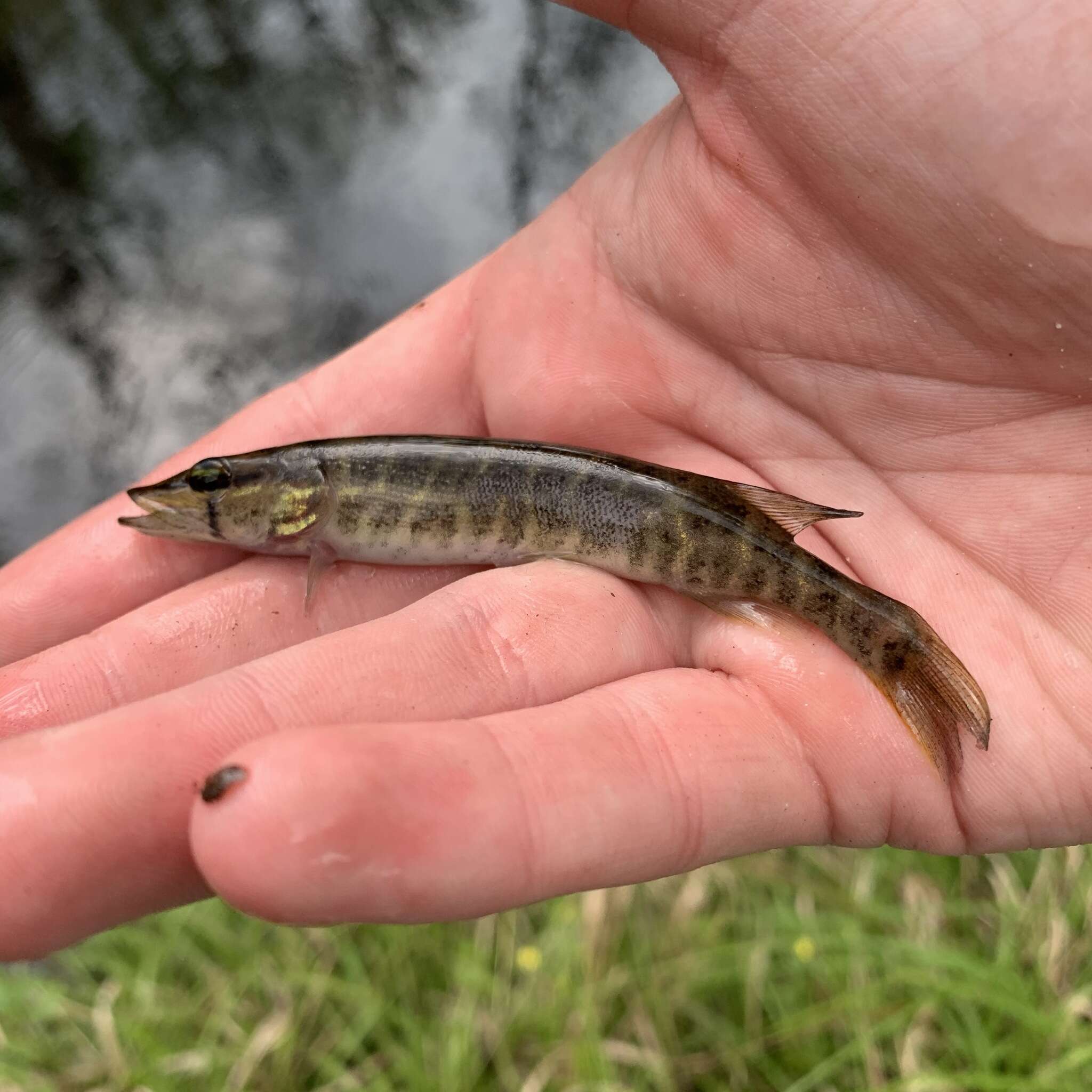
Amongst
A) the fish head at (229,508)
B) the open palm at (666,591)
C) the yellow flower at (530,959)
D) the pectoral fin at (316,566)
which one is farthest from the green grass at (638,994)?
the fish head at (229,508)

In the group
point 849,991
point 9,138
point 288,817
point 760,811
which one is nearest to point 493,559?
point 760,811

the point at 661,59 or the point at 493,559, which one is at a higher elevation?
the point at 661,59

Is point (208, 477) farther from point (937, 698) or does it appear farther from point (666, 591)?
point (937, 698)

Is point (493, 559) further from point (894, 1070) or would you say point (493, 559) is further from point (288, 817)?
point (894, 1070)

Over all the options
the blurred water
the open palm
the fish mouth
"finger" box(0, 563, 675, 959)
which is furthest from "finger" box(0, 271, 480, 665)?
the blurred water

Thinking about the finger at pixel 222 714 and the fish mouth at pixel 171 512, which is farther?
the fish mouth at pixel 171 512

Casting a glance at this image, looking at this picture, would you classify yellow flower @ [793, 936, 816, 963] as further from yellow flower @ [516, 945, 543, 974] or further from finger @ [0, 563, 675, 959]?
finger @ [0, 563, 675, 959]

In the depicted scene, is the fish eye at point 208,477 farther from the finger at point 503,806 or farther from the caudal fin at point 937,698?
the caudal fin at point 937,698
